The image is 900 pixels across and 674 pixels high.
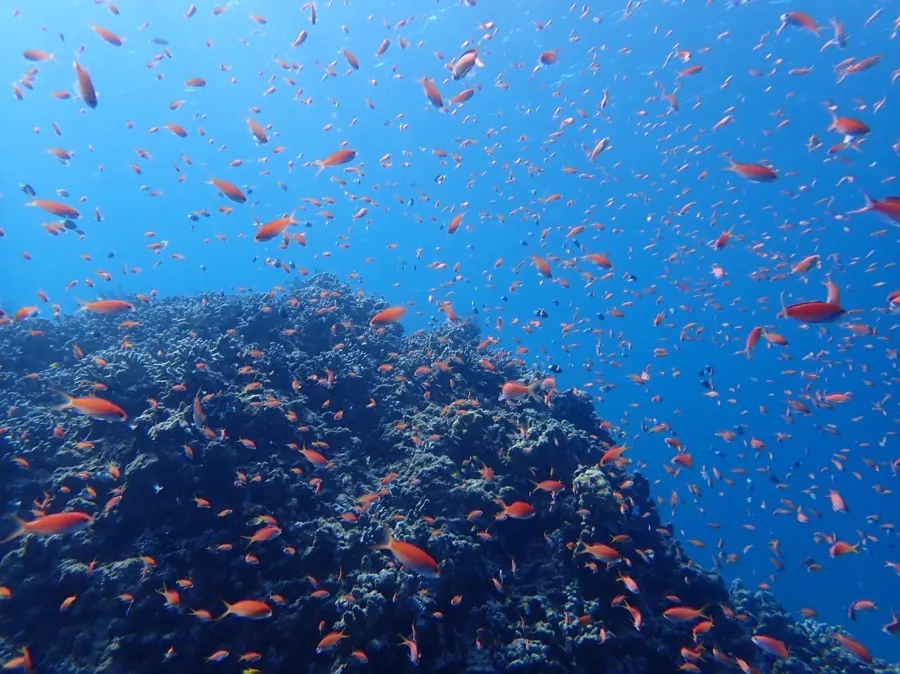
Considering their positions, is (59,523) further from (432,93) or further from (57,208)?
(432,93)

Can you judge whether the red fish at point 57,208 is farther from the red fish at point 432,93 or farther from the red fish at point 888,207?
the red fish at point 888,207

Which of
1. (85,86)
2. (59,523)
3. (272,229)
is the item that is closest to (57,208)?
(85,86)

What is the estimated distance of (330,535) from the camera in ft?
22.3

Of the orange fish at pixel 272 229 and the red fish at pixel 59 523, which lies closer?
the red fish at pixel 59 523

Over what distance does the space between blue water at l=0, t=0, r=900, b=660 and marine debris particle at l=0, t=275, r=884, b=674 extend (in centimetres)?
530

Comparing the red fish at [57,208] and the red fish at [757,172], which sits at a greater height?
the red fish at [757,172]

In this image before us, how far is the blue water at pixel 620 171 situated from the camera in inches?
931

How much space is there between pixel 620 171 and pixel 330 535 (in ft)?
177

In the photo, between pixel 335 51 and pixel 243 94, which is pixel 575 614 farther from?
pixel 243 94

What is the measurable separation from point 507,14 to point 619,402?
50849 millimetres

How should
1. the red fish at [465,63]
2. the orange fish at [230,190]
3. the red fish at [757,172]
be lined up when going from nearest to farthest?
1. the red fish at [465,63]
2. the red fish at [757,172]
3. the orange fish at [230,190]

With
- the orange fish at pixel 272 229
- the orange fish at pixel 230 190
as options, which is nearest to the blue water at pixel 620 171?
the orange fish at pixel 230 190

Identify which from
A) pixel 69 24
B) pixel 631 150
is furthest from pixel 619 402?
pixel 69 24

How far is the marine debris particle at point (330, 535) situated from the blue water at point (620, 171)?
5.30 m
